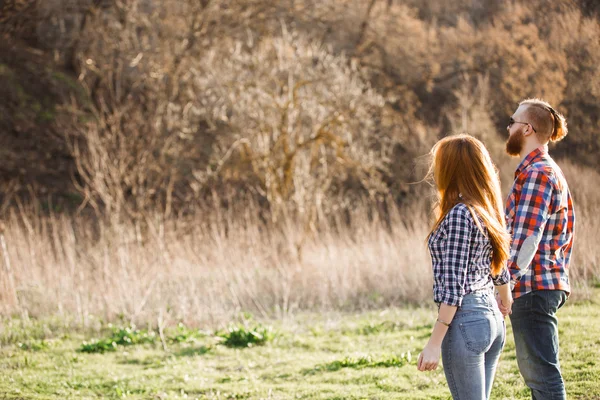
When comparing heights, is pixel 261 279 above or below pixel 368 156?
below

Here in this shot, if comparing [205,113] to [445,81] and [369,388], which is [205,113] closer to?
[445,81]

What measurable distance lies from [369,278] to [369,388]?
421cm

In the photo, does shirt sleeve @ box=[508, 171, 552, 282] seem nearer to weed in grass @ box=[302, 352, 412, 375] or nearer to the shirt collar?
the shirt collar

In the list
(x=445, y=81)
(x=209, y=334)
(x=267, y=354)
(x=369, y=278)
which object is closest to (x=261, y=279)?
(x=369, y=278)

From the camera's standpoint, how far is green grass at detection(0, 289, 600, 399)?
4699mm

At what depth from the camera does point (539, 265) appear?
10.1 feet

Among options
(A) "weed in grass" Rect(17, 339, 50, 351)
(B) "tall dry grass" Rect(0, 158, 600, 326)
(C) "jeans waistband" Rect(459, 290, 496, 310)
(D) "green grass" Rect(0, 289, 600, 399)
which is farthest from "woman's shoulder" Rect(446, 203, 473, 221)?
(A) "weed in grass" Rect(17, 339, 50, 351)

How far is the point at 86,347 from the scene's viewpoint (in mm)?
6355

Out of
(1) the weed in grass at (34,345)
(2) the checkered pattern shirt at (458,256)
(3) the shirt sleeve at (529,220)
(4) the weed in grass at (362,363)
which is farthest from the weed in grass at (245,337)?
(2) the checkered pattern shirt at (458,256)

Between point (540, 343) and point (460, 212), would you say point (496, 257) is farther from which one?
point (540, 343)

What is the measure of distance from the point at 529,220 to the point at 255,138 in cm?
1101

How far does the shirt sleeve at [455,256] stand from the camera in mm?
2595

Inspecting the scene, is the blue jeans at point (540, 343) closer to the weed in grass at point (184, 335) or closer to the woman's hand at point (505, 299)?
the woman's hand at point (505, 299)

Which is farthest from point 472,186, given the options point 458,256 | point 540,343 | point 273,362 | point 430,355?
point 273,362
